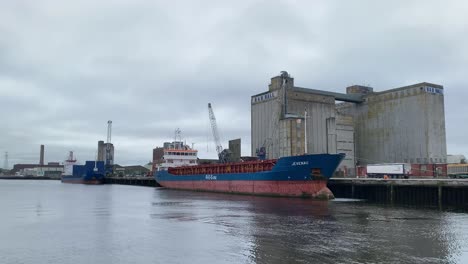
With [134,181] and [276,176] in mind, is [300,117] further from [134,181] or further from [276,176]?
[134,181]

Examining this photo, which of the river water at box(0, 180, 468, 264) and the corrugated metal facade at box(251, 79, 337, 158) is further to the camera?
the corrugated metal facade at box(251, 79, 337, 158)

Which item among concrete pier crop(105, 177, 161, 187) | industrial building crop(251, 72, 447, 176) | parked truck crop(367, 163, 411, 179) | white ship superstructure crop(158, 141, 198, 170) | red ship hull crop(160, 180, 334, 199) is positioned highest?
industrial building crop(251, 72, 447, 176)

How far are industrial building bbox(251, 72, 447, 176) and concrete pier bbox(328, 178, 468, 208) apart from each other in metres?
16.3

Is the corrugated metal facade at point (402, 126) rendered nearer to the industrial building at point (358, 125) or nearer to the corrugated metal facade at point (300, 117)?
the industrial building at point (358, 125)

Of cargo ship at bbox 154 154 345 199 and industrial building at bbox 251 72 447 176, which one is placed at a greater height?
industrial building at bbox 251 72 447 176

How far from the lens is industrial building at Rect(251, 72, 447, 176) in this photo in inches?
2293

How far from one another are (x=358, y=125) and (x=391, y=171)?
24932 mm

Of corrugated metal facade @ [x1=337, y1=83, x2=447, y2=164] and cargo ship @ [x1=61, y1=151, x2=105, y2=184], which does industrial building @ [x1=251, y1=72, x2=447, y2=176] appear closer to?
corrugated metal facade @ [x1=337, y1=83, x2=447, y2=164]

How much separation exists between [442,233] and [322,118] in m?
46.4

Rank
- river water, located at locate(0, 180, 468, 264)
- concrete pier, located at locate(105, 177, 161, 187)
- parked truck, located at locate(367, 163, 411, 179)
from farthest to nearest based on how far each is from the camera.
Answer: concrete pier, located at locate(105, 177, 161, 187)
parked truck, located at locate(367, 163, 411, 179)
river water, located at locate(0, 180, 468, 264)

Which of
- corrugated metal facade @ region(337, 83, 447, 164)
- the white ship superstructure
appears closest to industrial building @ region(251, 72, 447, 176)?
corrugated metal facade @ region(337, 83, 447, 164)

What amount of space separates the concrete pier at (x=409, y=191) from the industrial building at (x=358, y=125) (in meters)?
16.3

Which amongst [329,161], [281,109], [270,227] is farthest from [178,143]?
[270,227]

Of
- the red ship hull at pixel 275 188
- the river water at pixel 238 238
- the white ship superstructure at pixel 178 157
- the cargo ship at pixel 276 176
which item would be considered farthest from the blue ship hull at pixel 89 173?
the river water at pixel 238 238
